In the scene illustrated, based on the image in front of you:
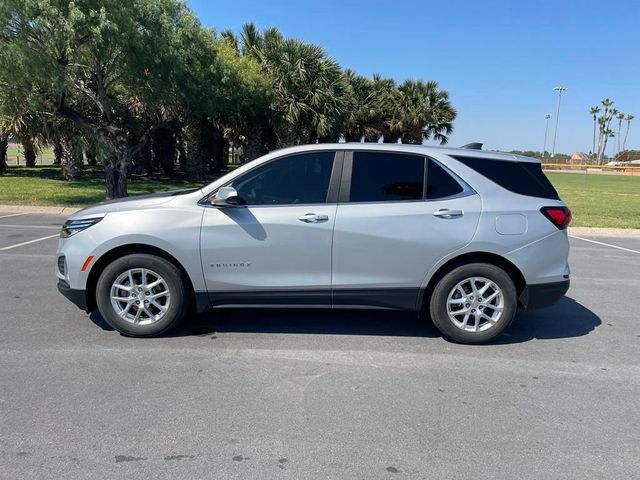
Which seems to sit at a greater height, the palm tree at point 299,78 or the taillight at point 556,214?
the palm tree at point 299,78

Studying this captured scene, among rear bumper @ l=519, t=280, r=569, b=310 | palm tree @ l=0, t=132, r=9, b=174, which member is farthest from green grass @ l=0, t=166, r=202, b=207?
rear bumper @ l=519, t=280, r=569, b=310

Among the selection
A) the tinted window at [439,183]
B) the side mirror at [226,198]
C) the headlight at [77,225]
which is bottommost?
the headlight at [77,225]

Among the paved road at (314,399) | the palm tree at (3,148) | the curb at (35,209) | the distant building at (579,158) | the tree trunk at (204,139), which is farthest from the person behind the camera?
the distant building at (579,158)

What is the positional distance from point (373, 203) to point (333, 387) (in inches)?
67.0

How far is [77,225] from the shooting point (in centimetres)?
474

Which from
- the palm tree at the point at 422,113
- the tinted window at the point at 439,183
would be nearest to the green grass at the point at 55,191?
the tinted window at the point at 439,183

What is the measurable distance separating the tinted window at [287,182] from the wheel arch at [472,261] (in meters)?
1.28

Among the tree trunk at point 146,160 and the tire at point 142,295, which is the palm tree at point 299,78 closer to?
the tree trunk at point 146,160

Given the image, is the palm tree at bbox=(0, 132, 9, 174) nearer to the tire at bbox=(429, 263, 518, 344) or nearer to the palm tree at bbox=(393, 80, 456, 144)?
the palm tree at bbox=(393, 80, 456, 144)

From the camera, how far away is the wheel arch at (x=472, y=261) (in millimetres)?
4758

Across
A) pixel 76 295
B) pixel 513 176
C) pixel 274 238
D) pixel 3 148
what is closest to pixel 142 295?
pixel 76 295

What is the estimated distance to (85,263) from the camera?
183 inches

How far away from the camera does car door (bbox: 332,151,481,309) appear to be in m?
4.63

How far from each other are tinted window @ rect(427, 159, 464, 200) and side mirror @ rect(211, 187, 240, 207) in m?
1.77
